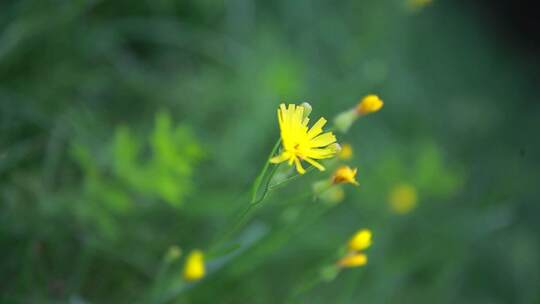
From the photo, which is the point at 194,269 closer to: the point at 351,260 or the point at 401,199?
the point at 351,260

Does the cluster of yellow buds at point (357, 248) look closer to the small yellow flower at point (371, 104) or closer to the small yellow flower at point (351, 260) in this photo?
the small yellow flower at point (351, 260)

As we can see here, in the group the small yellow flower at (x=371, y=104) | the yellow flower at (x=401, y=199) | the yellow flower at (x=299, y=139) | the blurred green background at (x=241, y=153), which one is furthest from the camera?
the yellow flower at (x=401, y=199)

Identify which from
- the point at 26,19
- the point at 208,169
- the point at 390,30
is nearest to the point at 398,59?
the point at 390,30

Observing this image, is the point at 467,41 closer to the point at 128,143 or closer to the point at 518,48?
the point at 518,48

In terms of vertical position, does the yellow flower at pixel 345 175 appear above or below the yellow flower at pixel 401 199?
below

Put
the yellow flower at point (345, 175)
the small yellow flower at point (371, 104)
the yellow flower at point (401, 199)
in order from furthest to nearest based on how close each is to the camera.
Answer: the yellow flower at point (401, 199), the small yellow flower at point (371, 104), the yellow flower at point (345, 175)

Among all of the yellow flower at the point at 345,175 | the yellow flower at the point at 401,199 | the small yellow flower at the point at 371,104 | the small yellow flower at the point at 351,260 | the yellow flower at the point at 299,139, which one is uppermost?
the yellow flower at the point at 401,199

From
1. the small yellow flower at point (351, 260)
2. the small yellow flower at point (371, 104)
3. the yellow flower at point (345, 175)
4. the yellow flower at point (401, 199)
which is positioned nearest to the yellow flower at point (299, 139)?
the yellow flower at point (345, 175)

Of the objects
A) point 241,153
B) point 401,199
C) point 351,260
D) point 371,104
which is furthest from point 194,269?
point 401,199
